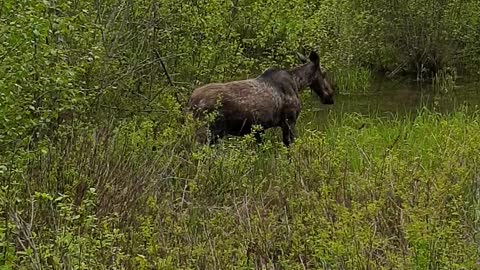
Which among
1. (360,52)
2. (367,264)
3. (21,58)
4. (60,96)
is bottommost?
(360,52)

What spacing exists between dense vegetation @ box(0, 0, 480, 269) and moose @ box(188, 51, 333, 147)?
35cm

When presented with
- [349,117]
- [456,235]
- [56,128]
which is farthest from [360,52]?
[456,235]

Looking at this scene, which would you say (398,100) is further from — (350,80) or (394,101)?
(350,80)

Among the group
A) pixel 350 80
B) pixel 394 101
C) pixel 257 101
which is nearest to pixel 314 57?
pixel 257 101

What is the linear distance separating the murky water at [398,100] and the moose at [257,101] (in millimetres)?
2867

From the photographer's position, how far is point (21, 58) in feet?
19.3

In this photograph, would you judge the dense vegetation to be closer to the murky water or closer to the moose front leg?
the moose front leg

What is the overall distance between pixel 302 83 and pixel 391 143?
188 cm

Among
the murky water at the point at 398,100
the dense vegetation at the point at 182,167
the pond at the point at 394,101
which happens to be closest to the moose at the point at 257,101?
the dense vegetation at the point at 182,167

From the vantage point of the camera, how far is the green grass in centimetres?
525

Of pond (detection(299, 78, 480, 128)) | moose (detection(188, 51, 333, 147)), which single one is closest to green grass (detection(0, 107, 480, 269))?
moose (detection(188, 51, 333, 147))

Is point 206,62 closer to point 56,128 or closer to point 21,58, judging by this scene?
point 56,128

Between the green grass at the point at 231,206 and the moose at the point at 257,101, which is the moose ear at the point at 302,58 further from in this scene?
the green grass at the point at 231,206

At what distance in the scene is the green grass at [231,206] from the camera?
17.2ft
